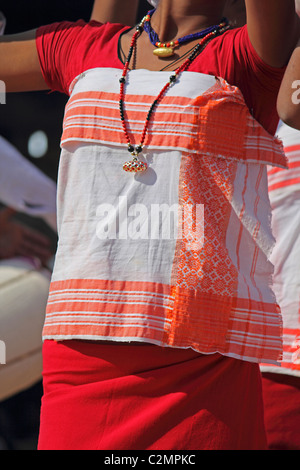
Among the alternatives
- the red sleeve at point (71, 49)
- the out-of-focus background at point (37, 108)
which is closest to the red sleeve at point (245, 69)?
the red sleeve at point (71, 49)

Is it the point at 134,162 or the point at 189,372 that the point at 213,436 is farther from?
the point at 134,162

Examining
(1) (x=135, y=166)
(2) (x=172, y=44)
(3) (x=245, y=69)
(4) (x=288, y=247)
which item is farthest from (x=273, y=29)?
(4) (x=288, y=247)

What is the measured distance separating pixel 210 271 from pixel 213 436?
0.33m

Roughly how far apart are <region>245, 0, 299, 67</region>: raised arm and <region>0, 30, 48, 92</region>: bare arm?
1.93ft

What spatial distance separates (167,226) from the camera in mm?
1497

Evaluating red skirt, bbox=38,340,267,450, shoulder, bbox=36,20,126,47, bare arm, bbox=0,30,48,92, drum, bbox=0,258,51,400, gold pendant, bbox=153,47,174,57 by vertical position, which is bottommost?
drum, bbox=0,258,51,400

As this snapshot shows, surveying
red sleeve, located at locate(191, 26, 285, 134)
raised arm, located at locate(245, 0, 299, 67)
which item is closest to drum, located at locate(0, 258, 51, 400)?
red sleeve, located at locate(191, 26, 285, 134)

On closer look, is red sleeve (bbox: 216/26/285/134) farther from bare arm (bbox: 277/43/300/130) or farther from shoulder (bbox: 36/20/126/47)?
shoulder (bbox: 36/20/126/47)

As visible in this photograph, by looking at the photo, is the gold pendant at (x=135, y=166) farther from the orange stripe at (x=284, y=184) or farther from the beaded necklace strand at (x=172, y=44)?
the orange stripe at (x=284, y=184)

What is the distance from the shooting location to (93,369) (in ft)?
4.89

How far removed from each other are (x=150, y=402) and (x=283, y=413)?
58 centimetres

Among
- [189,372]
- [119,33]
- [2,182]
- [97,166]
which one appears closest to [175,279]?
[189,372]

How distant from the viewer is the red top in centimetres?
155

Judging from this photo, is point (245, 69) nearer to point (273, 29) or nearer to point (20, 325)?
point (273, 29)
